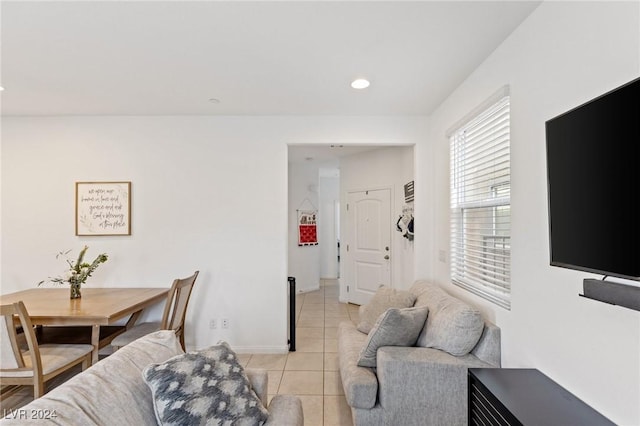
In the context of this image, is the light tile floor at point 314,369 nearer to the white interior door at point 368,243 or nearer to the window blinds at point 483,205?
the white interior door at point 368,243

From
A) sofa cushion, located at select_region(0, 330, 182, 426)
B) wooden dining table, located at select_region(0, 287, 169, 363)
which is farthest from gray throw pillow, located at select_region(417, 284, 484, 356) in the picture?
wooden dining table, located at select_region(0, 287, 169, 363)

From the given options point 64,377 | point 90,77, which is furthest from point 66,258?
point 90,77

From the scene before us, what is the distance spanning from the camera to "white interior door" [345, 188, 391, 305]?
5.01 metres

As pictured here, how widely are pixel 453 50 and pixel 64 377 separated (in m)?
4.35

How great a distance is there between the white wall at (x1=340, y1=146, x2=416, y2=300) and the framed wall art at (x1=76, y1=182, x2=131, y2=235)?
341 centimetres

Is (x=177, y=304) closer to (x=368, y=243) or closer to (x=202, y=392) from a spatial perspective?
(x=202, y=392)

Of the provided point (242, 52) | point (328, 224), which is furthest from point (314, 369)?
point (328, 224)

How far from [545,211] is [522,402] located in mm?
931

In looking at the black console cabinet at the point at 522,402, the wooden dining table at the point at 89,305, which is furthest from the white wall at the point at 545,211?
the wooden dining table at the point at 89,305

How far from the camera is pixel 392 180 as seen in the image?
487 cm

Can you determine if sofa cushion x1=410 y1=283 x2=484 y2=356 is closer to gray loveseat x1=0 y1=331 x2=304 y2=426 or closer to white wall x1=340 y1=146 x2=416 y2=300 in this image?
gray loveseat x1=0 y1=331 x2=304 y2=426

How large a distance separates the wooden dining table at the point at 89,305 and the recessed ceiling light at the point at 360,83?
2.66 metres

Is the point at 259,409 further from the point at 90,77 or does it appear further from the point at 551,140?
the point at 90,77

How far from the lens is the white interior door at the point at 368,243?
197 inches
